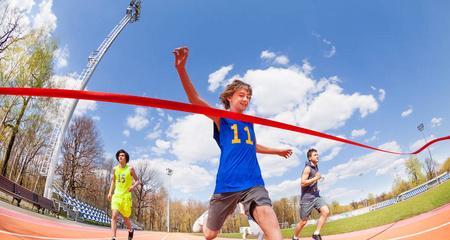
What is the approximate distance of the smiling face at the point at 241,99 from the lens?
369cm

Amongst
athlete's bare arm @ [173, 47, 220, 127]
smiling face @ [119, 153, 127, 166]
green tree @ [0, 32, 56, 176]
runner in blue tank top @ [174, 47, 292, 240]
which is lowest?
runner in blue tank top @ [174, 47, 292, 240]

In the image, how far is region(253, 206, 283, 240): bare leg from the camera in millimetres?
2835

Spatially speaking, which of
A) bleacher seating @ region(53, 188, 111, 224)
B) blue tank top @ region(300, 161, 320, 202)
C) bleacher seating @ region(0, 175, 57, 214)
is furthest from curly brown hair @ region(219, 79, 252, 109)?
bleacher seating @ region(53, 188, 111, 224)

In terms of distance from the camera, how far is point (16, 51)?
20.5 metres

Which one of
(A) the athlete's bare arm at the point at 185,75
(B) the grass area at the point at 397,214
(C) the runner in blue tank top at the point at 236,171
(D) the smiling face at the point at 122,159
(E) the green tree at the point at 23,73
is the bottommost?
(B) the grass area at the point at 397,214

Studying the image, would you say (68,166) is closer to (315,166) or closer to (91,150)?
(91,150)

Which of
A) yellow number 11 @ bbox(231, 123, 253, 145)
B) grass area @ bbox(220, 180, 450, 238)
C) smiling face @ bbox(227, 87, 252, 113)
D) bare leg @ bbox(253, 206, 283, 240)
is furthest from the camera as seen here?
grass area @ bbox(220, 180, 450, 238)

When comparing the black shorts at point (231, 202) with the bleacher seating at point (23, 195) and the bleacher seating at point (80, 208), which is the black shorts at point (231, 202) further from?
the bleacher seating at point (80, 208)

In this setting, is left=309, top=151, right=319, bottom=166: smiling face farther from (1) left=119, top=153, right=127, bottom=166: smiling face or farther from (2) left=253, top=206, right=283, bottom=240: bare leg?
(2) left=253, top=206, right=283, bottom=240: bare leg

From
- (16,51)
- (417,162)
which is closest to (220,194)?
(16,51)

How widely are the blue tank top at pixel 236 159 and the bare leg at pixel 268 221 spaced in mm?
291

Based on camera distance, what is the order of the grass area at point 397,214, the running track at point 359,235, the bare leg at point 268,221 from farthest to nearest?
the grass area at point 397,214, the running track at point 359,235, the bare leg at point 268,221

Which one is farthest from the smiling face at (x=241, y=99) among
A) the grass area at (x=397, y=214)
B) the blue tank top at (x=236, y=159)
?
the grass area at (x=397, y=214)

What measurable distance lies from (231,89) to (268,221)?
5.58ft
